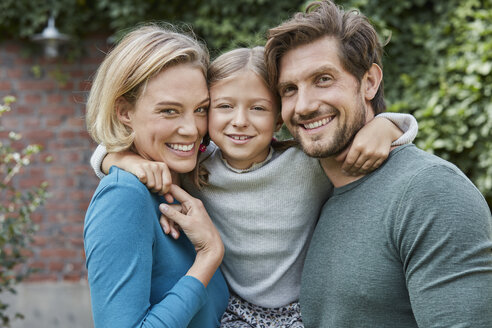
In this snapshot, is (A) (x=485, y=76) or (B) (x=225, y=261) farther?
(A) (x=485, y=76)

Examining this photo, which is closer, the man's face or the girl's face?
the man's face

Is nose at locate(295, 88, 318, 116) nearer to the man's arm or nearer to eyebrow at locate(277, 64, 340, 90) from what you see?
eyebrow at locate(277, 64, 340, 90)

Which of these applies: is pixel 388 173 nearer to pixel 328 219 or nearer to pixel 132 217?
pixel 328 219

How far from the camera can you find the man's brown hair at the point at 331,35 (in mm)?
1900

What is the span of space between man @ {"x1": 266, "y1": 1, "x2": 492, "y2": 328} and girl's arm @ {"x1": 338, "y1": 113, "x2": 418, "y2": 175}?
34 mm

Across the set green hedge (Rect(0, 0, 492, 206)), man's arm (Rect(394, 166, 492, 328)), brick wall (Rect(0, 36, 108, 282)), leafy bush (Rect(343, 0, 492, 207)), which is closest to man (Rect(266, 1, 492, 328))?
man's arm (Rect(394, 166, 492, 328))

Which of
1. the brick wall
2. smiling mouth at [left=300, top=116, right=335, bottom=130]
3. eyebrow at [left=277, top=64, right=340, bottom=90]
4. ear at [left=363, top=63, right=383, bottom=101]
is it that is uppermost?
eyebrow at [left=277, top=64, right=340, bottom=90]

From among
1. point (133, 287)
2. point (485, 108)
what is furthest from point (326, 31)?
point (485, 108)

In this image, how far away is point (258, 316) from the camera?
2023mm

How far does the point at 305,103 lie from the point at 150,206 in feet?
2.27

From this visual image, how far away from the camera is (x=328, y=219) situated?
1.90 meters

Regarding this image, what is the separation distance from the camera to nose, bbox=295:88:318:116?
1.88m

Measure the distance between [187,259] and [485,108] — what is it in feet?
8.27

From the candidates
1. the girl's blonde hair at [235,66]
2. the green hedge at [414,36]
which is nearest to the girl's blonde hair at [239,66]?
the girl's blonde hair at [235,66]
